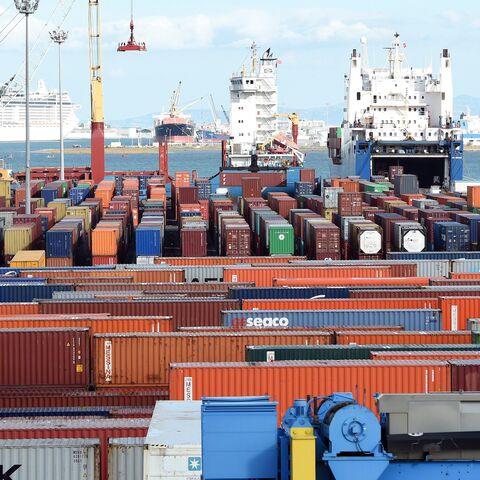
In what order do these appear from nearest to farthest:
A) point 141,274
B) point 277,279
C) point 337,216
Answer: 1. point 277,279
2. point 141,274
3. point 337,216

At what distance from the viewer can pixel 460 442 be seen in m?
12.8

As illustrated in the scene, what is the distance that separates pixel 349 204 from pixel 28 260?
1728 cm

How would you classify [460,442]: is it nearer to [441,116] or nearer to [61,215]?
[61,215]

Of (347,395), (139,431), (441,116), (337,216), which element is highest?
(441,116)

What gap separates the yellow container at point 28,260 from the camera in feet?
132

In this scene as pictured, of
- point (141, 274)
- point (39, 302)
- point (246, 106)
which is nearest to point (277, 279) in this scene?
point (141, 274)

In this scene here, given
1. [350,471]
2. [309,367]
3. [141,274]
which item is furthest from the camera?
[141,274]

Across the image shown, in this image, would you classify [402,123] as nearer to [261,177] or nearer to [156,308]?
[261,177]

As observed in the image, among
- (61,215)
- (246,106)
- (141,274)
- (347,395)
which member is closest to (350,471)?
(347,395)

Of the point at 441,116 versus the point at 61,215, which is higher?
the point at 441,116

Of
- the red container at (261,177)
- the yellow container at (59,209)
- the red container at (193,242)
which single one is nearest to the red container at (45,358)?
the red container at (193,242)

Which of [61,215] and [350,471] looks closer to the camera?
[350,471]

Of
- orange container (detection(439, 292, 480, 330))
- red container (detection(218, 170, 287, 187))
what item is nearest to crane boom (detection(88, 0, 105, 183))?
red container (detection(218, 170, 287, 187))

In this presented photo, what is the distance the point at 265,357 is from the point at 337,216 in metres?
30.3
